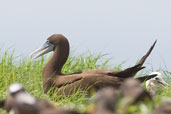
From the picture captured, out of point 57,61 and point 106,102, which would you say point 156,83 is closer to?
point 57,61

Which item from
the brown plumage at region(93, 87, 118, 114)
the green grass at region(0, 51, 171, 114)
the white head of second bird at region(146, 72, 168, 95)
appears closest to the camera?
the brown plumage at region(93, 87, 118, 114)

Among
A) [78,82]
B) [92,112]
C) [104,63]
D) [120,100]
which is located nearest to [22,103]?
[92,112]

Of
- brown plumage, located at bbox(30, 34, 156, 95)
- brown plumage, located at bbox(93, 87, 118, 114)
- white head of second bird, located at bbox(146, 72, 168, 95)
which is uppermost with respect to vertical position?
brown plumage, located at bbox(93, 87, 118, 114)

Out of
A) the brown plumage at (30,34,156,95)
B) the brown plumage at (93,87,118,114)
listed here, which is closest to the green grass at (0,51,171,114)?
the brown plumage at (30,34,156,95)

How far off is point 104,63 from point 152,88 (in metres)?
1.15

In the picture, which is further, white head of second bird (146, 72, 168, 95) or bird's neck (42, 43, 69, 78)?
white head of second bird (146, 72, 168, 95)

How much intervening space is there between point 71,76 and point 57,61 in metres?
0.78

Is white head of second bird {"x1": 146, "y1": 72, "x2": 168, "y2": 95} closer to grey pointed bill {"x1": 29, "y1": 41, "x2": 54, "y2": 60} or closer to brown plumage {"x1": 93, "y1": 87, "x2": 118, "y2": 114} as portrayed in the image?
grey pointed bill {"x1": 29, "y1": 41, "x2": 54, "y2": 60}

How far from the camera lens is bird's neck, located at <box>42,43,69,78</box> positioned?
6.77 metres

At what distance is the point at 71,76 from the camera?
6.21m

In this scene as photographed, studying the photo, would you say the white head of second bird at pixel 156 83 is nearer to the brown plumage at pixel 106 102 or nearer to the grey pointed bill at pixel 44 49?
the grey pointed bill at pixel 44 49

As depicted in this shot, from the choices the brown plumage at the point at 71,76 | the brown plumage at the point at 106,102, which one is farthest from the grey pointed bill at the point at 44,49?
the brown plumage at the point at 106,102

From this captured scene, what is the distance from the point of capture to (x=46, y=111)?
2.09m

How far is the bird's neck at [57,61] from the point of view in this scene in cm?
677
